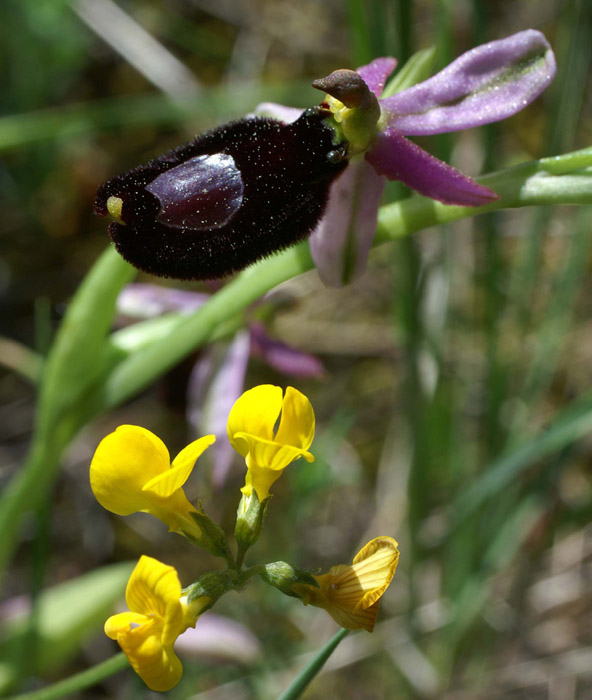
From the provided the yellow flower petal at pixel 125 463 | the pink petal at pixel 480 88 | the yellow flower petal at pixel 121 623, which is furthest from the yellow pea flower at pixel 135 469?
the pink petal at pixel 480 88

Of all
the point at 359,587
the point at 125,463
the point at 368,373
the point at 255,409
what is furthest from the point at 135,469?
the point at 368,373

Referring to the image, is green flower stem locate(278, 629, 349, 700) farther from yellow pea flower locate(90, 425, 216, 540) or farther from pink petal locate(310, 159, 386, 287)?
pink petal locate(310, 159, 386, 287)

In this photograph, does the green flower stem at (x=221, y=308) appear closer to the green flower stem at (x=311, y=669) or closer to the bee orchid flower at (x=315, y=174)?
the bee orchid flower at (x=315, y=174)

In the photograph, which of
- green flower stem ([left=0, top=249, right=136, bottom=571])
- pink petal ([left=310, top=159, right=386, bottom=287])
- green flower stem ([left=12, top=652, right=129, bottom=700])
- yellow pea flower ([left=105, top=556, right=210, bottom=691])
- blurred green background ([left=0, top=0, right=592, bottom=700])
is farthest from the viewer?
blurred green background ([left=0, top=0, right=592, bottom=700])

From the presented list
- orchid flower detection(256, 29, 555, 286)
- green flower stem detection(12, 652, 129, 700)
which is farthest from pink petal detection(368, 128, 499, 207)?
green flower stem detection(12, 652, 129, 700)

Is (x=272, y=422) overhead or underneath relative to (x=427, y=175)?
underneath

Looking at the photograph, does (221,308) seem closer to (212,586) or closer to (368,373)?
(212,586)
